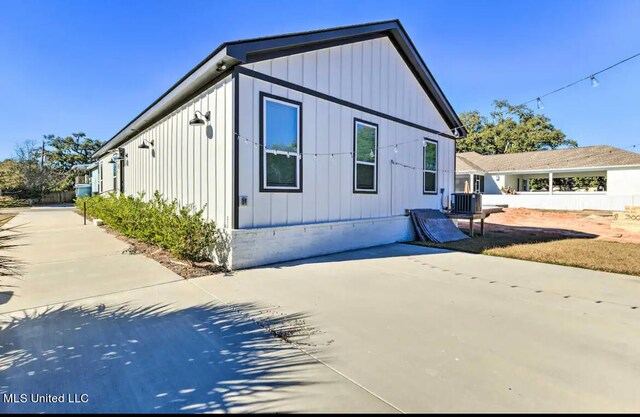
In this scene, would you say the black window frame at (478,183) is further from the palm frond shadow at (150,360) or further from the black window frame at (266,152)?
the palm frond shadow at (150,360)

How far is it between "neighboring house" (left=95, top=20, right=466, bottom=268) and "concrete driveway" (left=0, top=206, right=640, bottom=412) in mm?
1443

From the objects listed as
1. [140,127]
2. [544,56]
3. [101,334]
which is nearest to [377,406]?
[101,334]

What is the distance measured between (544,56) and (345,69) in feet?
26.4

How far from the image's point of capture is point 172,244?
5.80 m

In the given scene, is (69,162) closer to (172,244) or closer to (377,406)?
(172,244)

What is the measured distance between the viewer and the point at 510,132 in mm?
36969

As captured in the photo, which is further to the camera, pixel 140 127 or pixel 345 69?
pixel 140 127

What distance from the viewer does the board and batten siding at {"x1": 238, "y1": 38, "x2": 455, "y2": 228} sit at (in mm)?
5812

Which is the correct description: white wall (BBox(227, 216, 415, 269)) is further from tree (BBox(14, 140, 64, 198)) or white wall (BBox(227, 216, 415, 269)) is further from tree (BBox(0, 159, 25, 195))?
tree (BBox(0, 159, 25, 195))

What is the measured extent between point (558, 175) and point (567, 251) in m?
21.2

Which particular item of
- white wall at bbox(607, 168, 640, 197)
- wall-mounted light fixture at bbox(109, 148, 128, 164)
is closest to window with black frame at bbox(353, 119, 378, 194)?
wall-mounted light fixture at bbox(109, 148, 128, 164)

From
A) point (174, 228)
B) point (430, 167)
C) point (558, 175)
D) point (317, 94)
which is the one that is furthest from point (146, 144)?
point (558, 175)

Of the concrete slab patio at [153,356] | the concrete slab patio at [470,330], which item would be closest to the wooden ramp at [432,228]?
the concrete slab patio at [470,330]

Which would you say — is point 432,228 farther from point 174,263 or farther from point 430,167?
point 174,263
